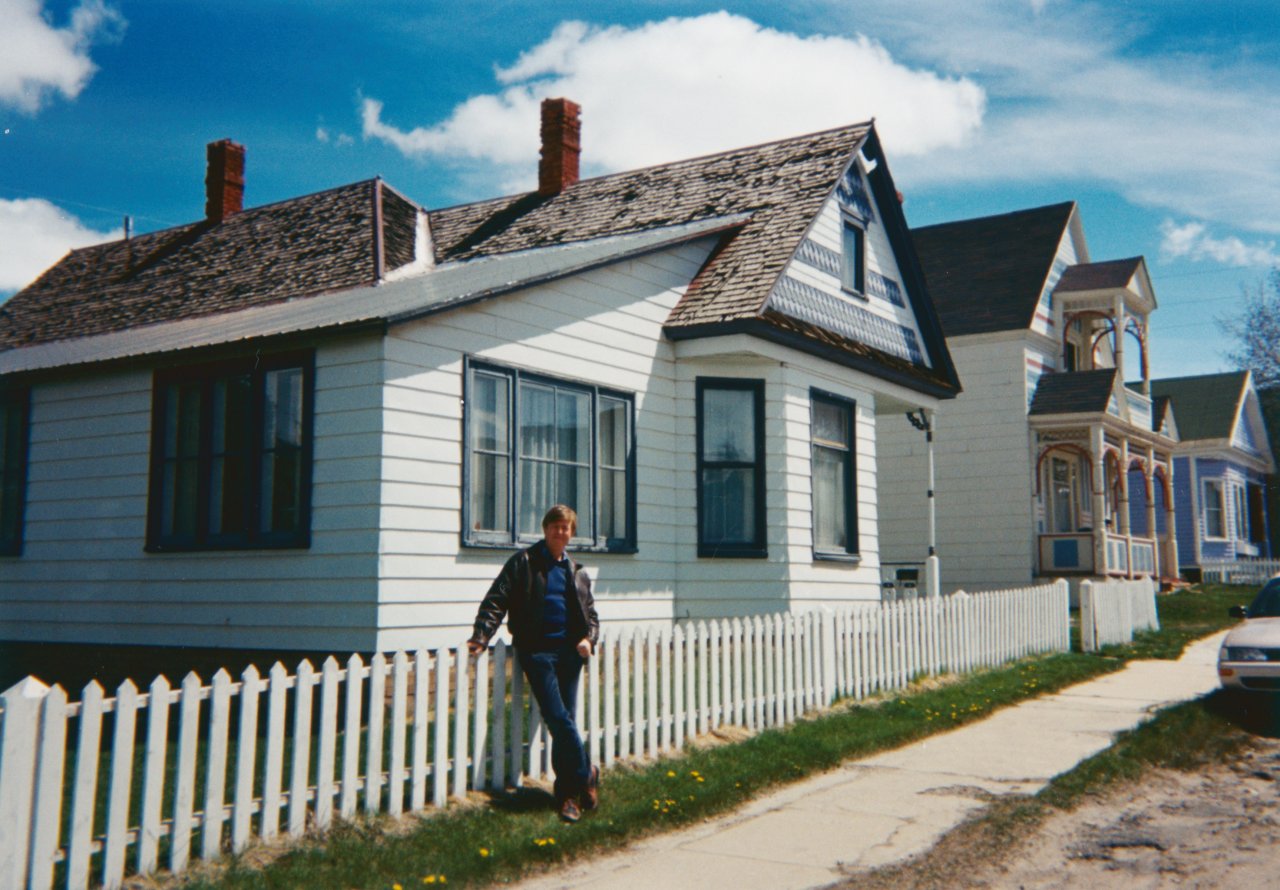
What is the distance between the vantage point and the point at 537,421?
458 inches

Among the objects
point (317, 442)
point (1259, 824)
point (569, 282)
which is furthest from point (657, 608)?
point (1259, 824)

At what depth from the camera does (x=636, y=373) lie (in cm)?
1312

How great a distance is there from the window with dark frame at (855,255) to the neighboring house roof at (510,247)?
98 cm

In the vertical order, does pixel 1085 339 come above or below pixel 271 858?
above

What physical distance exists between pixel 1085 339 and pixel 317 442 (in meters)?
23.8

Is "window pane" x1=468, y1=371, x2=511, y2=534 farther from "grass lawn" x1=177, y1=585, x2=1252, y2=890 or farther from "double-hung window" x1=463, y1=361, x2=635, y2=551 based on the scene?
"grass lawn" x1=177, y1=585, x2=1252, y2=890

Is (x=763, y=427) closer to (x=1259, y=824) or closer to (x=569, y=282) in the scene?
(x=569, y=282)

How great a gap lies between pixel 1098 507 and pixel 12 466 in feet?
65.5

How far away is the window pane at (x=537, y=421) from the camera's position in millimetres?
11438

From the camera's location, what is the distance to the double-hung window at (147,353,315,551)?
1050 cm

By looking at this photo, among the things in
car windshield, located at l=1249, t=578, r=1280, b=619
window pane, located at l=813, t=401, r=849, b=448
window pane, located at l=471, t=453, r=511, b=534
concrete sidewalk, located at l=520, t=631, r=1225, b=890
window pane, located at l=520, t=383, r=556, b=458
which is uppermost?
window pane, located at l=813, t=401, r=849, b=448

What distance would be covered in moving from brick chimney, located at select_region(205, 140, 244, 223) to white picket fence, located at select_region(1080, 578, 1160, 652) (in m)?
15.6

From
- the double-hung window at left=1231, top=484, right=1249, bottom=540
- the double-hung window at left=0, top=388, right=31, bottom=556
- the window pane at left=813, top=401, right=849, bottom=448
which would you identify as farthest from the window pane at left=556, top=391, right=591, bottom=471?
the double-hung window at left=1231, top=484, right=1249, bottom=540

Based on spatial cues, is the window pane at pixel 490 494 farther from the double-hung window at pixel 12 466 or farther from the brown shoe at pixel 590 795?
the double-hung window at pixel 12 466
